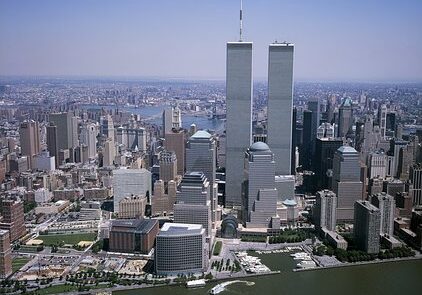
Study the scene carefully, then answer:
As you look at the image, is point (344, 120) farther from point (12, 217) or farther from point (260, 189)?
point (12, 217)

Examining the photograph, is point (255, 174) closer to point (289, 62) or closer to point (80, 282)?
point (289, 62)

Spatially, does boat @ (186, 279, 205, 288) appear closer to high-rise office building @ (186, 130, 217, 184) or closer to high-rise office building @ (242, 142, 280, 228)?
high-rise office building @ (242, 142, 280, 228)

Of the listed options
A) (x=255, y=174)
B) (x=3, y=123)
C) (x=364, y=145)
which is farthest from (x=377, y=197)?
(x=3, y=123)

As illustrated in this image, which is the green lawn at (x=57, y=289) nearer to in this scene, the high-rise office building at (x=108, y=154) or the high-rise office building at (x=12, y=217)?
the high-rise office building at (x=12, y=217)

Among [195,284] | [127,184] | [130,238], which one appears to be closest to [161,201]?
[127,184]

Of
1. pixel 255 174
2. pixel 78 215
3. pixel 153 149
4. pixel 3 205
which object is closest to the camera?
pixel 3 205

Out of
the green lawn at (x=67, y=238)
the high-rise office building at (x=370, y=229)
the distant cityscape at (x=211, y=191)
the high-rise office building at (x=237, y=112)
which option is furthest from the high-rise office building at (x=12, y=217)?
the high-rise office building at (x=370, y=229)
